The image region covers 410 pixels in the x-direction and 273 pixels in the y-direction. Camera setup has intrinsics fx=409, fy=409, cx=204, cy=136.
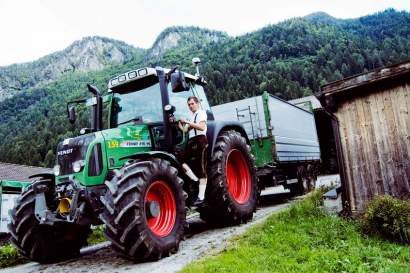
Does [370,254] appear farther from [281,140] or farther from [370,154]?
[281,140]

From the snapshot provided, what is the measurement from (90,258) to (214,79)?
250ft

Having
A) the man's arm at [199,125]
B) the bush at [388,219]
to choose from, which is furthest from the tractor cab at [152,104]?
the bush at [388,219]

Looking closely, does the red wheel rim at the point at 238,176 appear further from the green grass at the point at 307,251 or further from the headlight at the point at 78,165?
the headlight at the point at 78,165

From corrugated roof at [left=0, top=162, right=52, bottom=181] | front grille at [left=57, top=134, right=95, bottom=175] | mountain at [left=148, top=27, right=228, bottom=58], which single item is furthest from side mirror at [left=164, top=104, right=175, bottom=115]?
mountain at [left=148, top=27, right=228, bottom=58]

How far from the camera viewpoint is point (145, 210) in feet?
18.5

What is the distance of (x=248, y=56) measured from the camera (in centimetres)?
10056

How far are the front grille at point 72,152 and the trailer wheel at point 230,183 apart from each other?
7.45 ft

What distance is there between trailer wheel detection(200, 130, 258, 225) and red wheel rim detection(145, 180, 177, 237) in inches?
49.5

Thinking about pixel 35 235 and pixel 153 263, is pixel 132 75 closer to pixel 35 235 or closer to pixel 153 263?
pixel 35 235

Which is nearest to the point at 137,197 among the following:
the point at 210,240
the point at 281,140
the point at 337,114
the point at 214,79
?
the point at 210,240

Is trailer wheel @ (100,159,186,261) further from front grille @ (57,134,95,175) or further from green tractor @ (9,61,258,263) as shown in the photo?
front grille @ (57,134,95,175)

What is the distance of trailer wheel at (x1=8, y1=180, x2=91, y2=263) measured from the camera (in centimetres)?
617

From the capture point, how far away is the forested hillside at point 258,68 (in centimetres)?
6950

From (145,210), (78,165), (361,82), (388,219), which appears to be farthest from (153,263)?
(361,82)
